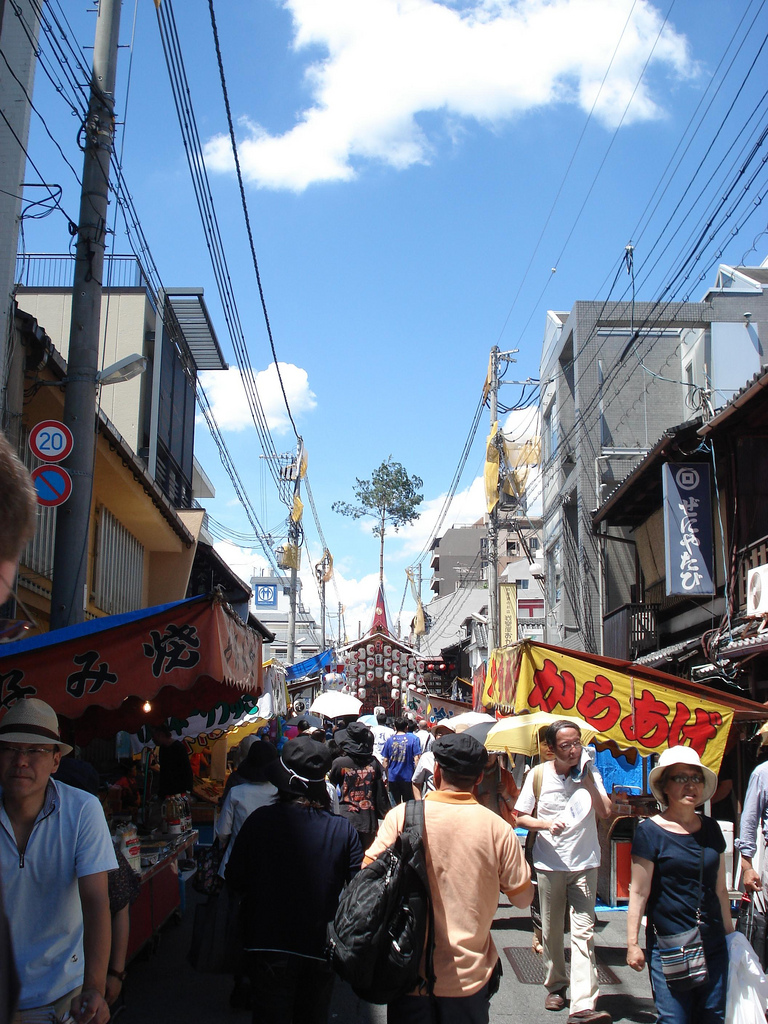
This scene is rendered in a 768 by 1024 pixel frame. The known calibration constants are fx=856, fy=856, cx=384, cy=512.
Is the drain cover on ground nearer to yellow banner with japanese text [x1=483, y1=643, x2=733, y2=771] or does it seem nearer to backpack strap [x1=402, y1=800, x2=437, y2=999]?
yellow banner with japanese text [x1=483, y1=643, x2=733, y2=771]

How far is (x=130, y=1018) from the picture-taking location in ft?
19.3

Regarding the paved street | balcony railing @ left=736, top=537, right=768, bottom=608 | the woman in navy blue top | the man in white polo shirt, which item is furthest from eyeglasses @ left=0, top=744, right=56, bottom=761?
balcony railing @ left=736, top=537, right=768, bottom=608

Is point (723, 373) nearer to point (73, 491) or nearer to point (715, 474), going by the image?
point (715, 474)

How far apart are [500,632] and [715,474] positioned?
8.71m

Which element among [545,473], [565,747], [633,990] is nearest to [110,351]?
[565,747]

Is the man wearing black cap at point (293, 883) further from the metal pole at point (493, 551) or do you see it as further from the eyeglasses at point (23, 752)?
the metal pole at point (493, 551)

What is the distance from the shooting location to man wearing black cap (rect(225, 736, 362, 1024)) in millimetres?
4125

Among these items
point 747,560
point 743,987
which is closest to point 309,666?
point 747,560

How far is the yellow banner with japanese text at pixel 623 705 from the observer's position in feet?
24.6

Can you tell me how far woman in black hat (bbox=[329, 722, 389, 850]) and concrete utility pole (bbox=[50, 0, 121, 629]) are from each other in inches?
120

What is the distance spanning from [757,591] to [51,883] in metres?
11.3

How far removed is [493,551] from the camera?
2298cm

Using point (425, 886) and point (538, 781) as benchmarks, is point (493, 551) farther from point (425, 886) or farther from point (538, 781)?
point (425, 886)

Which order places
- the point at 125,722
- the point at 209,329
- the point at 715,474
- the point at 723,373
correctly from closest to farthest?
the point at 125,722 < the point at 715,474 < the point at 209,329 < the point at 723,373
